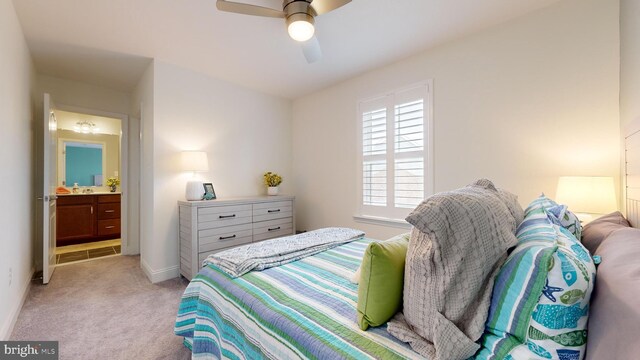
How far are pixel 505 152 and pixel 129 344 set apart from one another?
3.28m

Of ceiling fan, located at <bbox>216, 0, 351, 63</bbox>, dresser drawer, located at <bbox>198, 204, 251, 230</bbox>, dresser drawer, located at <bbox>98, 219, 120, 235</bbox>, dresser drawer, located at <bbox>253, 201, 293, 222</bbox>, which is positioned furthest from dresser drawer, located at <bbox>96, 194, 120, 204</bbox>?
ceiling fan, located at <bbox>216, 0, 351, 63</bbox>

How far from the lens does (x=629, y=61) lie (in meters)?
1.67

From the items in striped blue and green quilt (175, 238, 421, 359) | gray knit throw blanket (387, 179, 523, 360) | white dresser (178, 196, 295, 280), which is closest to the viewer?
gray knit throw blanket (387, 179, 523, 360)

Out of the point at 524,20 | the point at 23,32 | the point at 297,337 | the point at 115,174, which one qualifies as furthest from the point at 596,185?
the point at 115,174

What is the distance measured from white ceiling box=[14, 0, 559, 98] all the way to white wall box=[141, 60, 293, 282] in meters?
0.28

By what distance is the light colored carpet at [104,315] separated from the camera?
1.82 meters

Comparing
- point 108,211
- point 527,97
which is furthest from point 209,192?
point 527,97

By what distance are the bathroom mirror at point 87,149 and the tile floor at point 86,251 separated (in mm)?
1401

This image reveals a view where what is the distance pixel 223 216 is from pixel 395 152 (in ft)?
6.82

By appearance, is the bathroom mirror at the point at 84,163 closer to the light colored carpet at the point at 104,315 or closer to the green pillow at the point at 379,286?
the light colored carpet at the point at 104,315

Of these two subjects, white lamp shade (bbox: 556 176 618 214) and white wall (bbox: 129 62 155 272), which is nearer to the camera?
white lamp shade (bbox: 556 176 618 214)

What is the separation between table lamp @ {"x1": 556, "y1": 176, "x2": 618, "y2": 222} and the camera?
1.76 metres

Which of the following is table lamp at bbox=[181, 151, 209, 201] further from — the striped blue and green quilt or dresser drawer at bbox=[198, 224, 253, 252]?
the striped blue and green quilt

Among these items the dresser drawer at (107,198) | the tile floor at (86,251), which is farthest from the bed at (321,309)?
the dresser drawer at (107,198)
